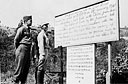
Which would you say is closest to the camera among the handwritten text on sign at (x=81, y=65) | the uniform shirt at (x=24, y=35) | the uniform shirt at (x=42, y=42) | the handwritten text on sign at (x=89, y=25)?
the handwritten text on sign at (x=89, y=25)

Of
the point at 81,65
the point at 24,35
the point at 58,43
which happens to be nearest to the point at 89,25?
the point at 81,65

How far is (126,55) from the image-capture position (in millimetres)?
6113

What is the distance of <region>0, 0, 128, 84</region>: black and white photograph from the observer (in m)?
4.91

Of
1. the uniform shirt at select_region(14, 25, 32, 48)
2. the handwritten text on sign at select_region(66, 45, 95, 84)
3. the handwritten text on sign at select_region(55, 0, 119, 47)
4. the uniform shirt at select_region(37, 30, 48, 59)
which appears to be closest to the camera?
the handwritten text on sign at select_region(55, 0, 119, 47)

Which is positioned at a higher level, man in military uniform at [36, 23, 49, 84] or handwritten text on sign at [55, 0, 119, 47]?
handwritten text on sign at [55, 0, 119, 47]

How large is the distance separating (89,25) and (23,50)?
2.41 meters

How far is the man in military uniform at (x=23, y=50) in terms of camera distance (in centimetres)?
684

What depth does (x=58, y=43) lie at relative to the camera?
575 centimetres

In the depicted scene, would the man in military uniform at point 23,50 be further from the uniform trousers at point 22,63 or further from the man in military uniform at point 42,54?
the man in military uniform at point 42,54

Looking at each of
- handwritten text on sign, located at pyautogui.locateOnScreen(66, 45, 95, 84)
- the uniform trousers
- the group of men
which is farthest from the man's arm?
handwritten text on sign, located at pyautogui.locateOnScreen(66, 45, 95, 84)

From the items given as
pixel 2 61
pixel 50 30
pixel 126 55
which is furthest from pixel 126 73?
pixel 2 61

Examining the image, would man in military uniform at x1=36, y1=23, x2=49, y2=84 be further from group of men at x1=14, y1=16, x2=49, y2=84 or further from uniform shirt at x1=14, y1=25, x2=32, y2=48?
uniform shirt at x1=14, y1=25, x2=32, y2=48

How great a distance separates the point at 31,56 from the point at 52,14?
1.10 metres

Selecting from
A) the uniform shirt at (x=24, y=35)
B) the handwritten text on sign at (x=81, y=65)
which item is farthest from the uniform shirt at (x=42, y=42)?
the handwritten text on sign at (x=81, y=65)
